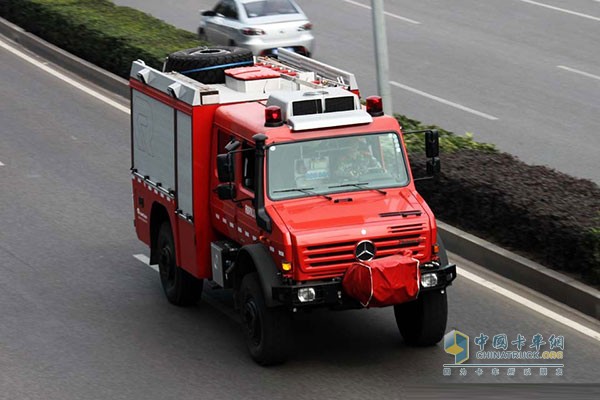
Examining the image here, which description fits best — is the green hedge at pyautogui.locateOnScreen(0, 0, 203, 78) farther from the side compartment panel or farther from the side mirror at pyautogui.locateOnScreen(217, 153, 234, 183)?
the side mirror at pyautogui.locateOnScreen(217, 153, 234, 183)

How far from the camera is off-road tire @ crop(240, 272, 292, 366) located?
475 inches

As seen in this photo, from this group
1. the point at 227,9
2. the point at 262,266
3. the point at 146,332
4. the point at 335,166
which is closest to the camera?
the point at 262,266

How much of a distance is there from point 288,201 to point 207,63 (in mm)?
2708

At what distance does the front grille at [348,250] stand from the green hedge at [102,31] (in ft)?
39.1

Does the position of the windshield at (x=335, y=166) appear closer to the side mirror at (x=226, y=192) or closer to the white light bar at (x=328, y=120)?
the white light bar at (x=328, y=120)

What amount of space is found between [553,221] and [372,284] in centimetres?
339

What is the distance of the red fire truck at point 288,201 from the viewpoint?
11.8 metres

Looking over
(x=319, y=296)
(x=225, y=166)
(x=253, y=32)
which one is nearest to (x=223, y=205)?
(x=225, y=166)

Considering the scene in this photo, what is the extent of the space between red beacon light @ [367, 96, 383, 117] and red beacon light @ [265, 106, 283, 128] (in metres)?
1.00

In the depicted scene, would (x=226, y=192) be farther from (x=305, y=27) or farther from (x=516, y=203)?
(x=305, y=27)

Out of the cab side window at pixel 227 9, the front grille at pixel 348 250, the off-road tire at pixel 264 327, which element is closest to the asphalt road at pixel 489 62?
the cab side window at pixel 227 9

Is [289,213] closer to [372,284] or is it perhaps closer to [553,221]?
[372,284]

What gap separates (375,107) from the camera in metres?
12.9

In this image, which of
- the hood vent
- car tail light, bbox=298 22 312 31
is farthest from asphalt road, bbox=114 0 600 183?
the hood vent
